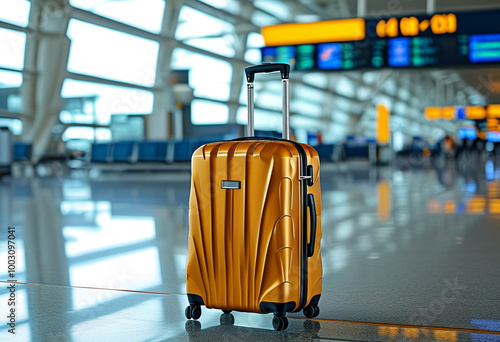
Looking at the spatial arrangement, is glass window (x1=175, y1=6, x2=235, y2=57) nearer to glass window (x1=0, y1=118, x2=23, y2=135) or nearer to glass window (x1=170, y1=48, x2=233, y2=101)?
glass window (x1=170, y1=48, x2=233, y2=101)

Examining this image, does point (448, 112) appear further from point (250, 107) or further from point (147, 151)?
→ point (250, 107)

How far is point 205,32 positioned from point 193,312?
858 inches

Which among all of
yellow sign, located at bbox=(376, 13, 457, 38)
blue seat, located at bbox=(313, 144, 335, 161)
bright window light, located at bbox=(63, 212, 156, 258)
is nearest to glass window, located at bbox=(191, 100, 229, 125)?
blue seat, located at bbox=(313, 144, 335, 161)

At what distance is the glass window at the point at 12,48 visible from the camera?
15969mm

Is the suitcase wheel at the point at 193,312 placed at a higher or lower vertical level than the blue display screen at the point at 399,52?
lower

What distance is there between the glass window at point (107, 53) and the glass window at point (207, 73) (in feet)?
5.76

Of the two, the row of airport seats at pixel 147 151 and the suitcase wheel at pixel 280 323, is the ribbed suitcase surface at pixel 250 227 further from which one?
the row of airport seats at pixel 147 151

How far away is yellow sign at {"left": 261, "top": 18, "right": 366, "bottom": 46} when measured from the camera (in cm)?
1287

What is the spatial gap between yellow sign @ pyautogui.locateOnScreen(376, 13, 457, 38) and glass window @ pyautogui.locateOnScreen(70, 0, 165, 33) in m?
9.28

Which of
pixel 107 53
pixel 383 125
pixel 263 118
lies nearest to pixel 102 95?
pixel 107 53

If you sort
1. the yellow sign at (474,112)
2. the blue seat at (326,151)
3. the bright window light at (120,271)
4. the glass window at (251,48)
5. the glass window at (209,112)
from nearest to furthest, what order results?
the bright window light at (120,271) → the blue seat at (326,151) → the glass window at (209,112) → the glass window at (251,48) → the yellow sign at (474,112)

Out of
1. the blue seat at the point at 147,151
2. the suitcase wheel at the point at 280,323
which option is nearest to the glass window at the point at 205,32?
the blue seat at the point at 147,151

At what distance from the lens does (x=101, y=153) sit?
16641 mm

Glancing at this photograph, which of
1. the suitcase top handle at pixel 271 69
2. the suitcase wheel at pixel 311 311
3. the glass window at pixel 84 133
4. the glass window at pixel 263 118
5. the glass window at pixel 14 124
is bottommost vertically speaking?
the suitcase wheel at pixel 311 311
